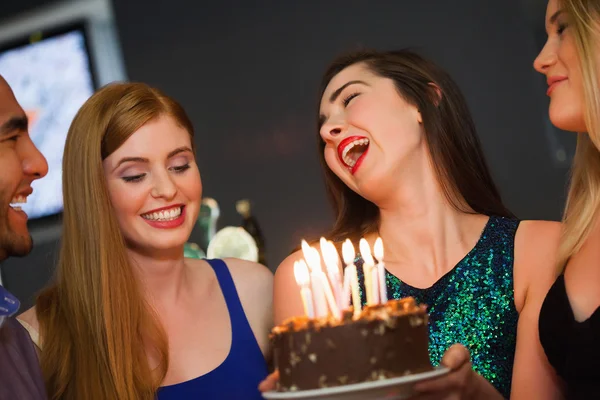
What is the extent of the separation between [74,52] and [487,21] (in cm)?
255

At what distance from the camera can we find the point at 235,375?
248cm

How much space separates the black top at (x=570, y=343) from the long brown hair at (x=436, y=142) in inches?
23.6

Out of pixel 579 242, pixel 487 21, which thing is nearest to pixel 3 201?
pixel 579 242

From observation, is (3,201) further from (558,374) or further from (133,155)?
(558,374)

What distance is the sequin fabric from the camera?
7.59 ft

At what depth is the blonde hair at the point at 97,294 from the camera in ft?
7.57

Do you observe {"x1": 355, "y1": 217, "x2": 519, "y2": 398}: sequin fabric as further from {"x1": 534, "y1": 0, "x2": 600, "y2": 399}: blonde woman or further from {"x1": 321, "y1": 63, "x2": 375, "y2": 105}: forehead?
{"x1": 321, "y1": 63, "x2": 375, "y2": 105}: forehead

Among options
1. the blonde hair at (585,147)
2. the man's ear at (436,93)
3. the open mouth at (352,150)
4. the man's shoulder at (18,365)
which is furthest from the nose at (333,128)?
the man's shoulder at (18,365)

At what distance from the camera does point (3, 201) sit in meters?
2.18

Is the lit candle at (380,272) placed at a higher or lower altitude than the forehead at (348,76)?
lower

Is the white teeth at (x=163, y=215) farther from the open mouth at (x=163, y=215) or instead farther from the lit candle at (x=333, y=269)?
the lit candle at (x=333, y=269)

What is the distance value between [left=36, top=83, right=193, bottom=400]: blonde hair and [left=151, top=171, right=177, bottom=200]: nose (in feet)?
0.48

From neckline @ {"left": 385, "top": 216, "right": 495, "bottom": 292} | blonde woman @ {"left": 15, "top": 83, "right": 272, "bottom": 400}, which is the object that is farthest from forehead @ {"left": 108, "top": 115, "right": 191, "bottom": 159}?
neckline @ {"left": 385, "top": 216, "right": 495, "bottom": 292}

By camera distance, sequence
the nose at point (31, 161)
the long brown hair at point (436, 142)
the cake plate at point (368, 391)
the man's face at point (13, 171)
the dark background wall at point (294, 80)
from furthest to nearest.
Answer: the dark background wall at point (294, 80)
the long brown hair at point (436, 142)
the nose at point (31, 161)
the man's face at point (13, 171)
the cake plate at point (368, 391)
